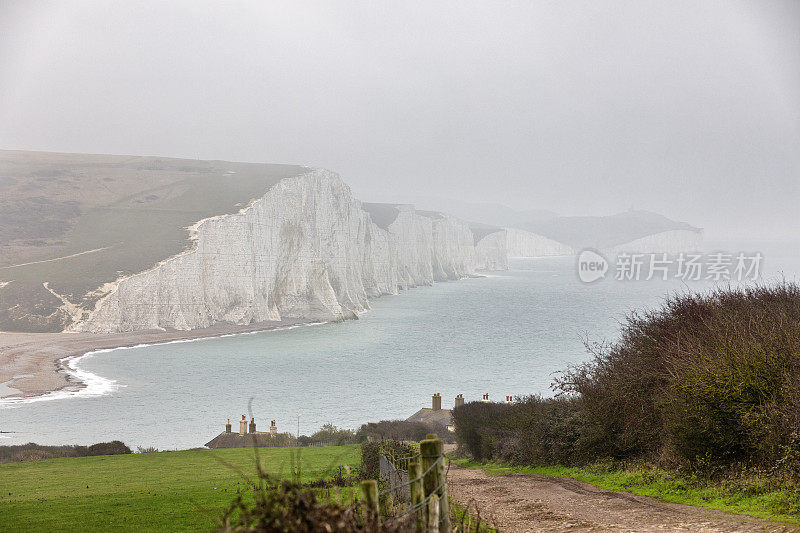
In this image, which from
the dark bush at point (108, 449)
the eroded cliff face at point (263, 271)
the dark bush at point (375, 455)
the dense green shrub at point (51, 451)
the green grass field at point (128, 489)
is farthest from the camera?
the eroded cliff face at point (263, 271)

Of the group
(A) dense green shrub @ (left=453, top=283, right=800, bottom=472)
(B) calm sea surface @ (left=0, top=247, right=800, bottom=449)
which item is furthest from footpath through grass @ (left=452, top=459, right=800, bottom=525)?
(B) calm sea surface @ (left=0, top=247, right=800, bottom=449)

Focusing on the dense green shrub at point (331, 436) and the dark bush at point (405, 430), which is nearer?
the dark bush at point (405, 430)

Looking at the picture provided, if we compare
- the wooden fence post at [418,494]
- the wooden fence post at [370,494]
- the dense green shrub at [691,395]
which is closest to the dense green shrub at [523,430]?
the dense green shrub at [691,395]

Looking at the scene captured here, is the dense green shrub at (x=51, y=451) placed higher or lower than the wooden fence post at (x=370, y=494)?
lower

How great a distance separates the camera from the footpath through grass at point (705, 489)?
1213 cm

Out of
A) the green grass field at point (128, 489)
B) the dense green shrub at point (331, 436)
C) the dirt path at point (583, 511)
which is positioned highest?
the dirt path at point (583, 511)

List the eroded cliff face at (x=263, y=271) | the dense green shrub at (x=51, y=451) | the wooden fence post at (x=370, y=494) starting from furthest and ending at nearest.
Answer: the eroded cliff face at (x=263, y=271), the dense green shrub at (x=51, y=451), the wooden fence post at (x=370, y=494)

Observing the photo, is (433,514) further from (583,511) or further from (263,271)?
(263,271)

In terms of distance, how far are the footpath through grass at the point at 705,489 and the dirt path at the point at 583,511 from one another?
0.41 metres

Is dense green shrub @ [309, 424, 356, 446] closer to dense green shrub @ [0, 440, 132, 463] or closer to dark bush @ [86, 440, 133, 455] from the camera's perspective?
dark bush @ [86, 440, 133, 455]

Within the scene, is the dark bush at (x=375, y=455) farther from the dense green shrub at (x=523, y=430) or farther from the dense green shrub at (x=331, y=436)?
the dense green shrub at (x=331, y=436)

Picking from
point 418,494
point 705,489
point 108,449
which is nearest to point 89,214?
point 108,449

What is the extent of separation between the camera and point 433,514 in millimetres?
5691

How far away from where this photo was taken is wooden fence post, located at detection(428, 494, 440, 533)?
5660 millimetres
